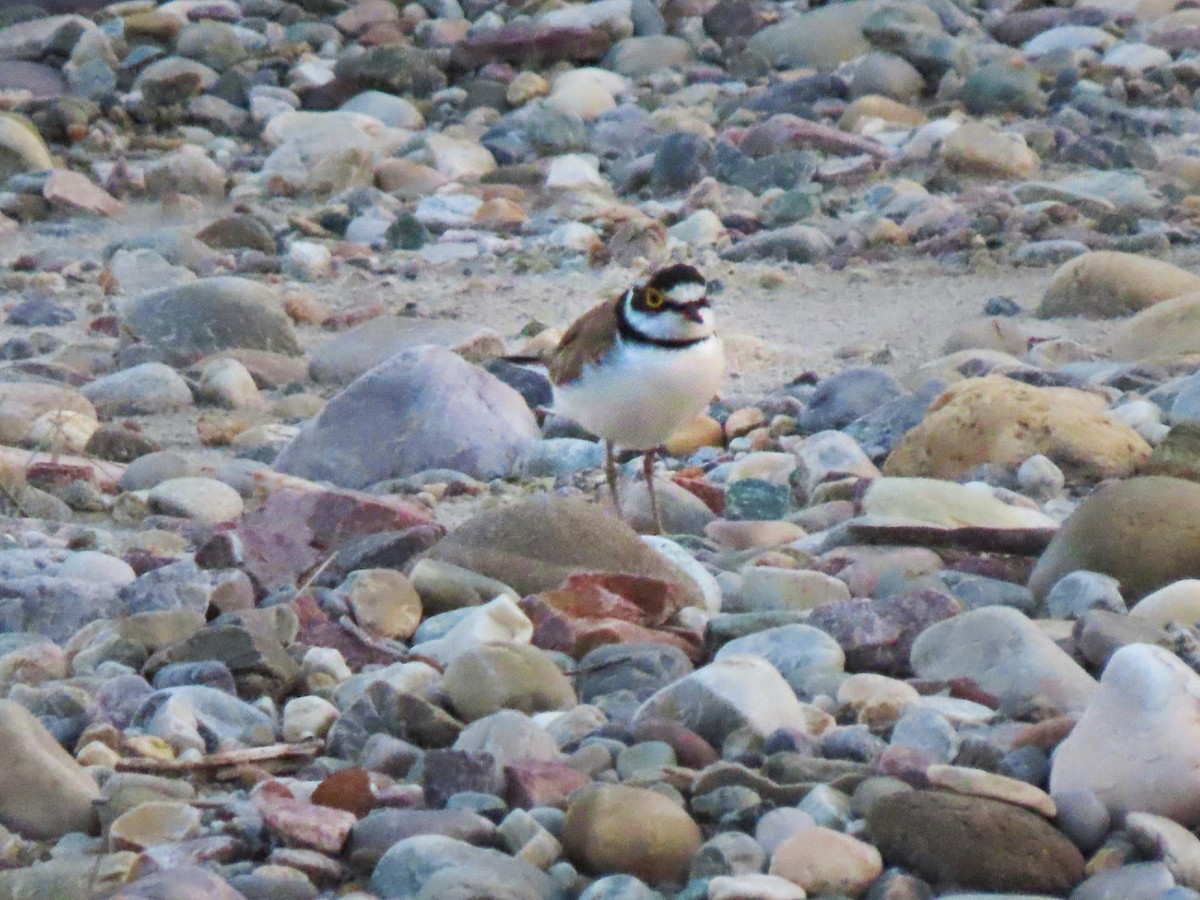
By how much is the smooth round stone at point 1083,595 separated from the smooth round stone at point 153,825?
1895 millimetres

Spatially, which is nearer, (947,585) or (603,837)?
(603,837)

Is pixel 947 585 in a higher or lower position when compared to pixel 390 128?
higher

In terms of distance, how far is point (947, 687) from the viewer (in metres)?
3.88

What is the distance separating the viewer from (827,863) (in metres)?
3.08

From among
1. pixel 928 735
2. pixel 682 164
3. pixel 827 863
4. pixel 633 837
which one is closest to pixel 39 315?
pixel 682 164

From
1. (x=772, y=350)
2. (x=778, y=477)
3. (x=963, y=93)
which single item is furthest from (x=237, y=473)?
(x=963, y=93)

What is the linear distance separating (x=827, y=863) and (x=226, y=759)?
125 centimetres

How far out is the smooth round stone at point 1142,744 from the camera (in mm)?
3191

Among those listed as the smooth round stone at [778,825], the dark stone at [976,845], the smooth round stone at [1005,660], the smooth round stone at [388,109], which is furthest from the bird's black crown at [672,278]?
the smooth round stone at [388,109]

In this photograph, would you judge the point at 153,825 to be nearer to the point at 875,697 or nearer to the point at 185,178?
the point at 875,697

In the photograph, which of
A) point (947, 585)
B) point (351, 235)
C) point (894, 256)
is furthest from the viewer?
point (351, 235)

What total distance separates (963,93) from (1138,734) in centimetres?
856

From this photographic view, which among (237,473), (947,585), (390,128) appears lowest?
(390,128)

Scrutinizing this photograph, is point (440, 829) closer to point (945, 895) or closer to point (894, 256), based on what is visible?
point (945, 895)
